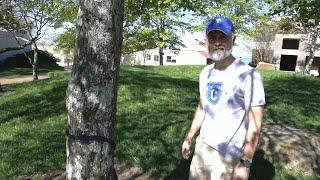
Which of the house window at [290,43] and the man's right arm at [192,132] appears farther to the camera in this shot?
the house window at [290,43]

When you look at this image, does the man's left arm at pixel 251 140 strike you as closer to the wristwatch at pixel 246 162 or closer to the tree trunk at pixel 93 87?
the wristwatch at pixel 246 162

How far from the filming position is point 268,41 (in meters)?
69.3

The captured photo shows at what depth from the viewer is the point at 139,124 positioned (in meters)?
8.82

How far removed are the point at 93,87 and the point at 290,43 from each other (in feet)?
237

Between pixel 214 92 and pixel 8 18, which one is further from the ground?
pixel 8 18

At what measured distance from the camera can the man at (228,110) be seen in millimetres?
3689

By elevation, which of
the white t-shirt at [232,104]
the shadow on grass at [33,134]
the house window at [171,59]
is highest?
the white t-shirt at [232,104]

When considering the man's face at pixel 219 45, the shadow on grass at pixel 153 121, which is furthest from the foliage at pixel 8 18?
the man's face at pixel 219 45

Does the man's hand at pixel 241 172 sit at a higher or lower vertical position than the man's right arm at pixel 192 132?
lower

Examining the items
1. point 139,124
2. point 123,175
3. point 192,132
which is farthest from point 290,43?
point 192,132

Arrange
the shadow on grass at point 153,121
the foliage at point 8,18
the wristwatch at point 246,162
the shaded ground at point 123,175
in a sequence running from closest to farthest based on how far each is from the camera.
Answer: the wristwatch at point 246,162 → the shaded ground at point 123,175 → the shadow on grass at point 153,121 → the foliage at point 8,18

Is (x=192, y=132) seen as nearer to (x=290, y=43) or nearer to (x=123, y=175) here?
(x=123, y=175)

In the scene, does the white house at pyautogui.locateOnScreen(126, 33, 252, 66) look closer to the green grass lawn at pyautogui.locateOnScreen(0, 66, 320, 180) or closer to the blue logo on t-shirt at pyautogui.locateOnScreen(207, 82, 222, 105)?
the green grass lawn at pyautogui.locateOnScreen(0, 66, 320, 180)

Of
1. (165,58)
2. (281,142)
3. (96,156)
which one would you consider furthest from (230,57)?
(165,58)
